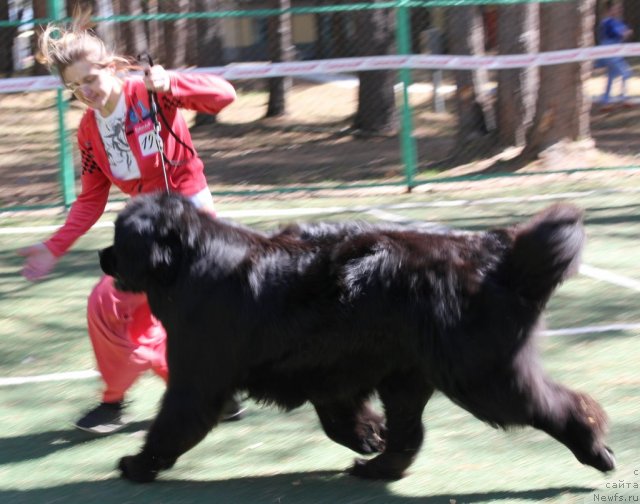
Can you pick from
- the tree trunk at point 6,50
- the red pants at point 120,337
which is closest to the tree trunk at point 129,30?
the tree trunk at point 6,50

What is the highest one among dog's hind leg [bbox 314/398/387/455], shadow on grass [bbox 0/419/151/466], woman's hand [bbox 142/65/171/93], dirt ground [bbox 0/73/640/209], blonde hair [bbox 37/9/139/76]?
blonde hair [bbox 37/9/139/76]

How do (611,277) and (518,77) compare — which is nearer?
(611,277)

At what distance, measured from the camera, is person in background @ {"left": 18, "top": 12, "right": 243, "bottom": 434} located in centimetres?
467

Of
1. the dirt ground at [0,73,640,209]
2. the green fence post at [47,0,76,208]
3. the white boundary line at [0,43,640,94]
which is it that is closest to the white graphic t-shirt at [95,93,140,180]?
the white boundary line at [0,43,640,94]

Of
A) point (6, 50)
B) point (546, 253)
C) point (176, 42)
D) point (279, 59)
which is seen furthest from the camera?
point (6, 50)

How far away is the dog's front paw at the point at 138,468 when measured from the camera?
431 centimetres

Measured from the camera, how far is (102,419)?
5.00 meters

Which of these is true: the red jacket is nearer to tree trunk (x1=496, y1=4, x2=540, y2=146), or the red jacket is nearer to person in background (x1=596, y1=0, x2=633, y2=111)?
tree trunk (x1=496, y1=4, x2=540, y2=146)

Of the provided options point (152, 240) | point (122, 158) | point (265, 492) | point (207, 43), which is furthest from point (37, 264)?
point (207, 43)

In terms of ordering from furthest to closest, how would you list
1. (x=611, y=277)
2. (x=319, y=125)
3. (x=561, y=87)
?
1. (x=319, y=125)
2. (x=561, y=87)
3. (x=611, y=277)

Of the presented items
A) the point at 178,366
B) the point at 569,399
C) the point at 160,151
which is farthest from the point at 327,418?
the point at 160,151

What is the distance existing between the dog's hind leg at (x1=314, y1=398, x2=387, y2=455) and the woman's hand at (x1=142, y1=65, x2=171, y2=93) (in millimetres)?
1517

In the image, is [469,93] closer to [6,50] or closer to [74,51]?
[74,51]

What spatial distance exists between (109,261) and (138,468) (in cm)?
87
